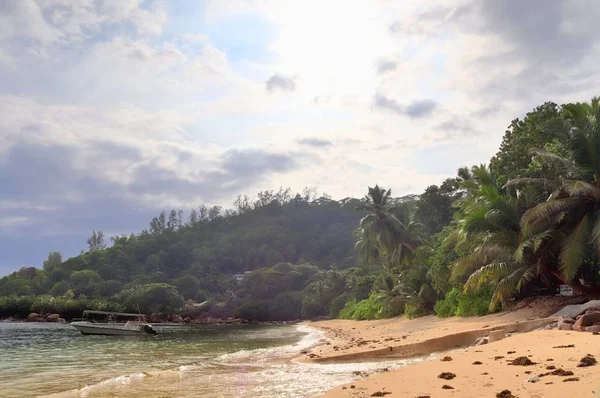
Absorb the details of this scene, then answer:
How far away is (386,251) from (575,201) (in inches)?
1092

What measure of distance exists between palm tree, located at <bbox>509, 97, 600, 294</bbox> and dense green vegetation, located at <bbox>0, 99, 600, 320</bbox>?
5 centimetres

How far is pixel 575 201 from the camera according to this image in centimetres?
1741

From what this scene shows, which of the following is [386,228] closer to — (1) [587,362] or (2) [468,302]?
(2) [468,302]

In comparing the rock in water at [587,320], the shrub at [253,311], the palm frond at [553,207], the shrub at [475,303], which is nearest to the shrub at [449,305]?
the shrub at [475,303]

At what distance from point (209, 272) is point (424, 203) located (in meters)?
61.9

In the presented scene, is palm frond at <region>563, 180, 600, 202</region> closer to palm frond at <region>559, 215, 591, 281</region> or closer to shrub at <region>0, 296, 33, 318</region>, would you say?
palm frond at <region>559, 215, 591, 281</region>

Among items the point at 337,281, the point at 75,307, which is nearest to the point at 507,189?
the point at 337,281

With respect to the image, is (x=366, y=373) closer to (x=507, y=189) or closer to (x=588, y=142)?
→ (x=588, y=142)

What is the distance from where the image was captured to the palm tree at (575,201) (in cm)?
1684

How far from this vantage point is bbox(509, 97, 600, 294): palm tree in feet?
55.3

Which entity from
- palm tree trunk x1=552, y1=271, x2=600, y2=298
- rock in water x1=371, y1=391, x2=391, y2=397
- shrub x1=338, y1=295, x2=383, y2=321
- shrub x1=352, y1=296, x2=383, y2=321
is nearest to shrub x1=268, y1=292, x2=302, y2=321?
shrub x1=338, y1=295, x2=383, y2=321

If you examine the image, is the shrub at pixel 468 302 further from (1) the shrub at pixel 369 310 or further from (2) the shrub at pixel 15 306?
(2) the shrub at pixel 15 306

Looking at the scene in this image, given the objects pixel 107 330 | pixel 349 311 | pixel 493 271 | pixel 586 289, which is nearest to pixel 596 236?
pixel 586 289

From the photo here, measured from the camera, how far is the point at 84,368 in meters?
17.8
